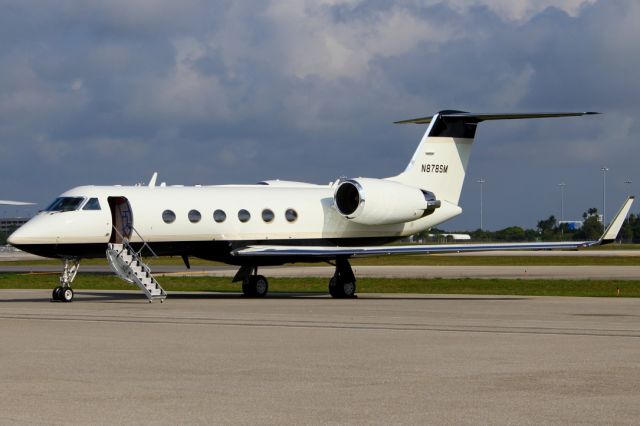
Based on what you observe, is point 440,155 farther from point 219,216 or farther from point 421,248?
point 219,216

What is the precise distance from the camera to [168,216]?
29.7 m

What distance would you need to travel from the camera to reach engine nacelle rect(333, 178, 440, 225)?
31719 mm

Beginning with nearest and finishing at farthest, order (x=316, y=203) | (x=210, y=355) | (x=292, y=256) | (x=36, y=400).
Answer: (x=36, y=400) → (x=210, y=355) → (x=292, y=256) → (x=316, y=203)

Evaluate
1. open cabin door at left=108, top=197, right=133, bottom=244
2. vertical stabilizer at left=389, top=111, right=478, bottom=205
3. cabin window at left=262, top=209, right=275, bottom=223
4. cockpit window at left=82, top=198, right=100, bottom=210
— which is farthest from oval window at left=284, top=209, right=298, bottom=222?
cockpit window at left=82, top=198, right=100, bottom=210

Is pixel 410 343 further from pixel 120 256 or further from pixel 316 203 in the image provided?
pixel 316 203

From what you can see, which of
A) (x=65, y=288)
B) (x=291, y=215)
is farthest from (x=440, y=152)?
(x=65, y=288)

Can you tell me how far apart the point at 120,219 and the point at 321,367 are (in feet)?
55.2

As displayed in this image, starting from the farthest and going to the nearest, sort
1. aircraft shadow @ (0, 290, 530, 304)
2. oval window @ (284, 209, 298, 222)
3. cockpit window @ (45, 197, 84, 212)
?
oval window @ (284, 209, 298, 222)
aircraft shadow @ (0, 290, 530, 304)
cockpit window @ (45, 197, 84, 212)

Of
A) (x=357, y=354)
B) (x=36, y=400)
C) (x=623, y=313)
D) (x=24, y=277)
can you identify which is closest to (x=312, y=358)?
(x=357, y=354)

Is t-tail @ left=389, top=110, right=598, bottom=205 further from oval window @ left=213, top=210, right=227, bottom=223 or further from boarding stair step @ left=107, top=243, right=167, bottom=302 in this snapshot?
boarding stair step @ left=107, top=243, right=167, bottom=302

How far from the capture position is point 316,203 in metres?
32.8

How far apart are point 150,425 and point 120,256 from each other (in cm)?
1940

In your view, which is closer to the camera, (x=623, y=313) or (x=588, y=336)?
(x=588, y=336)

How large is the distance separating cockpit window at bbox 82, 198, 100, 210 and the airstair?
1072mm
